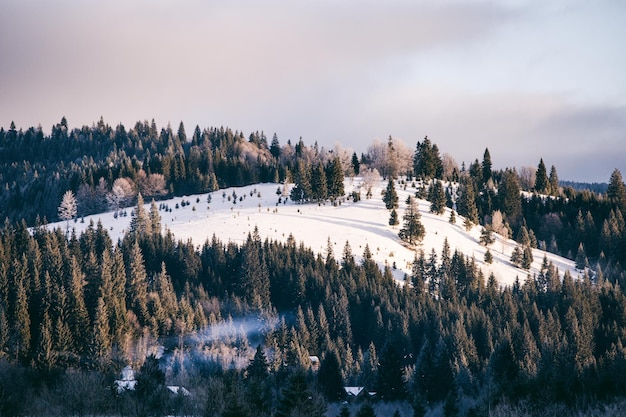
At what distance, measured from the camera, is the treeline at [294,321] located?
72812 mm

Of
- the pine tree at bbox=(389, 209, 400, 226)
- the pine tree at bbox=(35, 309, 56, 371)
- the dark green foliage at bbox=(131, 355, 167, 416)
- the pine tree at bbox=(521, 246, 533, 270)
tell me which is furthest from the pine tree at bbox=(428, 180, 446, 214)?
the dark green foliage at bbox=(131, 355, 167, 416)

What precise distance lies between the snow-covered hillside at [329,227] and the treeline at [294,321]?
5085mm

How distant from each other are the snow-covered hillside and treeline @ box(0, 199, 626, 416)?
509cm

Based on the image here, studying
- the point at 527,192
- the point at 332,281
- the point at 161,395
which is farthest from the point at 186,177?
the point at 161,395

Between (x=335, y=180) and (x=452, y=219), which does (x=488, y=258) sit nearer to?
(x=452, y=219)

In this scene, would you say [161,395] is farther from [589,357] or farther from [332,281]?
A: [589,357]

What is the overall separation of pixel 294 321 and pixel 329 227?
30.3m

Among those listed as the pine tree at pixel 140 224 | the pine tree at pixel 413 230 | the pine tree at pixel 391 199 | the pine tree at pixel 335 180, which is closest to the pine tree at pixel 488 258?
the pine tree at pixel 413 230

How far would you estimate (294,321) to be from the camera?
10694 cm

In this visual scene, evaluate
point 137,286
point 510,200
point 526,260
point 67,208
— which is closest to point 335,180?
point 526,260

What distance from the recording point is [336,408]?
71.8 meters

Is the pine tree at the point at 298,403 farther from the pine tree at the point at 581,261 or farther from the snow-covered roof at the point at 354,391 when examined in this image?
the pine tree at the point at 581,261

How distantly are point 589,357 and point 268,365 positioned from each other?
47055 millimetres

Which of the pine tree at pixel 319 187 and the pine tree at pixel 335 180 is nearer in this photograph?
the pine tree at pixel 319 187
